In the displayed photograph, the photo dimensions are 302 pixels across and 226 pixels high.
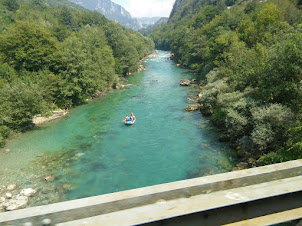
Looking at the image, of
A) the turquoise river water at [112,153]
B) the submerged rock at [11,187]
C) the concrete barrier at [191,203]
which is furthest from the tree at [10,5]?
the concrete barrier at [191,203]

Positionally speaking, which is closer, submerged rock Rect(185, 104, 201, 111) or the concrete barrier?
the concrete barrier

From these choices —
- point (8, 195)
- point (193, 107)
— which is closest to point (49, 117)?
point (8, 195)

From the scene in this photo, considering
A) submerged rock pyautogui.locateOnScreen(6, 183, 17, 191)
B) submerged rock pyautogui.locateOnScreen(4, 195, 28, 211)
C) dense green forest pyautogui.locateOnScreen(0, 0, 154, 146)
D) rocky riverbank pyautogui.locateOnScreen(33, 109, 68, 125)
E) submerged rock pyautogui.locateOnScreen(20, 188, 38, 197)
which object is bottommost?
submerged rock pyautogui.locateOnScreen(6, 183, 17, 191)

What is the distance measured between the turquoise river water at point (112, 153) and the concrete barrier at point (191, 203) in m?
12.5

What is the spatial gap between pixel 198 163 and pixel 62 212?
1554cm

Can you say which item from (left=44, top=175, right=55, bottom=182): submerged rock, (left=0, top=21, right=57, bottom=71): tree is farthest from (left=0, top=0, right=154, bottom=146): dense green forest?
(left=44, top=175, right=55, bottom=182): submerged rock

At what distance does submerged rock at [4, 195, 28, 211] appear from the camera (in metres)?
13.1

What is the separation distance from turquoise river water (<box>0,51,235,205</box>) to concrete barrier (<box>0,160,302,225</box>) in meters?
12.5

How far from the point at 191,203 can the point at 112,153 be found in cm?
1703

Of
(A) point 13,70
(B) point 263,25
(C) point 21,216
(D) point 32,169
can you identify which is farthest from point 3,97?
(B) point 263,25

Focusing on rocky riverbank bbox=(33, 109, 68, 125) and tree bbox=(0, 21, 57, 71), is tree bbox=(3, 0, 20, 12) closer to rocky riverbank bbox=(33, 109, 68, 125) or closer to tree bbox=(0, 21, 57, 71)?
tree bbox=(0, 21, 57, 71)

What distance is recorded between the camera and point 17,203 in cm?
1345

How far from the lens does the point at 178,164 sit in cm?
1711

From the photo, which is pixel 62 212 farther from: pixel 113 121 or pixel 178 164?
pixel 113 121
